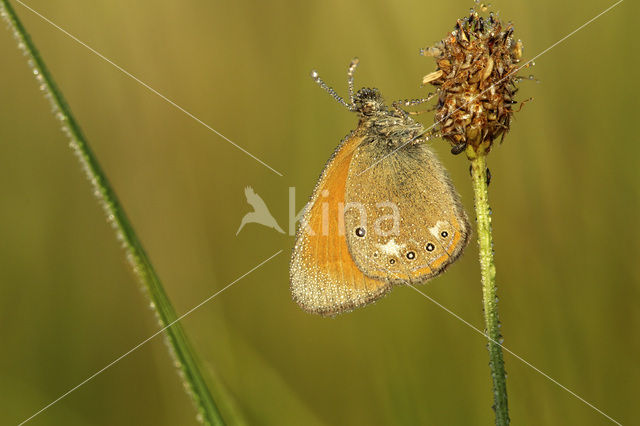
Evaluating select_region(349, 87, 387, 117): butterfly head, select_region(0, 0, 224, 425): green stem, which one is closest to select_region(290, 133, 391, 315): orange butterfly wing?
select_region(349, 87, 387, 117): butterfly head

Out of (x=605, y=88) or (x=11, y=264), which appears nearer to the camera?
(x=605, y=88)

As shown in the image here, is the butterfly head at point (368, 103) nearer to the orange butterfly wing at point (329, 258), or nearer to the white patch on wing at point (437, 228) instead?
the orange butterfly wing at point (329, 258)

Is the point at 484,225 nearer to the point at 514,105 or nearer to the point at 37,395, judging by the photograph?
the point at 514,105

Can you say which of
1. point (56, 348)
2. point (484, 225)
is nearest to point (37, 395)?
point (56, 348)

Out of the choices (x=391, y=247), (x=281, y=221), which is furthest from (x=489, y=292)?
(x=281, y=221)

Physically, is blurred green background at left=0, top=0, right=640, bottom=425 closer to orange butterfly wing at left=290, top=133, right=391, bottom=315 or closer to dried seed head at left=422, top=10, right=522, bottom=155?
orange butterfly wing at left=290, top=133, right=391, bottom=315

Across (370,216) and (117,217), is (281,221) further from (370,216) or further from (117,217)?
(117,217)

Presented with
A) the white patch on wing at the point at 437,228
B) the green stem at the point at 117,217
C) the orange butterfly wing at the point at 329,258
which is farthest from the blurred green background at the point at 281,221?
the green stem at the point at 117,217
